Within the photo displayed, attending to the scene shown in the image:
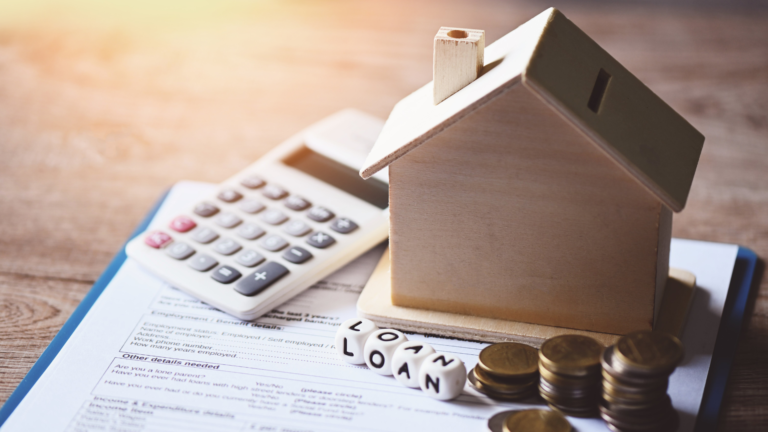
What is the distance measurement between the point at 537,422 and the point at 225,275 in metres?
0.31

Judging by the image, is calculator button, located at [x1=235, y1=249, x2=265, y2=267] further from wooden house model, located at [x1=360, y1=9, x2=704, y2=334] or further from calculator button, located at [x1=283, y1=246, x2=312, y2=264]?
wooden house model, located at [x1=360, y1=9, x2=704, y2=334]

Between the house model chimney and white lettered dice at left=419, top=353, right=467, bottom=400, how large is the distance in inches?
8.0

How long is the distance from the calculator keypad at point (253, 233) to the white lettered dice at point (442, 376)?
184mm

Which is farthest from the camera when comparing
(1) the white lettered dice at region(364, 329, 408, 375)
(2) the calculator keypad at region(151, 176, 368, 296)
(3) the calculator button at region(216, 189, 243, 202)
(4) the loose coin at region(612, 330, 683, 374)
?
(3) the calculator button at region(216, 189, 243, 202)

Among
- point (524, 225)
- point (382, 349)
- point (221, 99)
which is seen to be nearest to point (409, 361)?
point (382, 349)

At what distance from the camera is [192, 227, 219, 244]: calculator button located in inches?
28.7

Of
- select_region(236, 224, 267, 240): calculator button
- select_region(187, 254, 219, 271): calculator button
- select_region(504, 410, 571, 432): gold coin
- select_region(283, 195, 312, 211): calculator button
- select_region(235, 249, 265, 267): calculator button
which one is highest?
select_region(283, 195, 312, 211): calculator button

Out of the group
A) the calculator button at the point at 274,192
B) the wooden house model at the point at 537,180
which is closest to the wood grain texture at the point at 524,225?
the wooden house model at the point at 537,180

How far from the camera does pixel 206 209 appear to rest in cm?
77

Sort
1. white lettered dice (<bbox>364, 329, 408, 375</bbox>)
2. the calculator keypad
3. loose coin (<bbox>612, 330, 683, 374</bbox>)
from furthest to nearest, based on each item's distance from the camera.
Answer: the calculator keypad, white lettered dice (<bbox>364, 329, 408, 375</bbox>), loose coin (<bbox>612, 330, 683, 374</bbox>)

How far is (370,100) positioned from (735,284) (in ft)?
1.94

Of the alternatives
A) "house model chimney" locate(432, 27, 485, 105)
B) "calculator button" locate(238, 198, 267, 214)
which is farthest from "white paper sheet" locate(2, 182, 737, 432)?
"house model chimney" locate(432, 27, 485, 105)

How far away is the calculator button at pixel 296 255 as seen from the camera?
0.70 m

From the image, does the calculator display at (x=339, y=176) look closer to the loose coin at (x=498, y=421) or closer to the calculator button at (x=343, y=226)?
the calculator button at (x=343, y=226)
